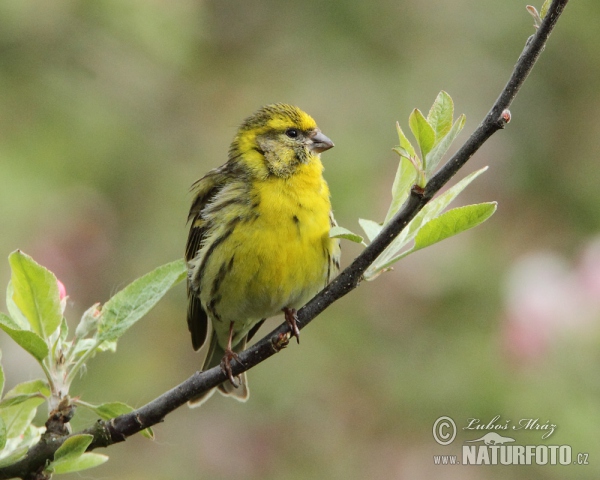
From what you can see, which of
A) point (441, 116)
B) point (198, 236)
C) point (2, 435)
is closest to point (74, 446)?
point (2, 435)

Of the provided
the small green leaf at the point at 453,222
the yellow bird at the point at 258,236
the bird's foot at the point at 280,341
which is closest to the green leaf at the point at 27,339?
the bird's foot at the point at 280,341

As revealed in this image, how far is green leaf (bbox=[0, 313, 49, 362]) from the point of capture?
64.6 inches

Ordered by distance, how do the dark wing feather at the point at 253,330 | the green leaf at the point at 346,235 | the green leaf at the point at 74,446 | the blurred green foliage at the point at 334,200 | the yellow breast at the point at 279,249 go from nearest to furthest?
the green leaf at the point at 74,446 → the green leaf at the point at 346,235 → the yellow breast at the point at 279,249 → the dark wing feather at the point at 253,330 → the blurred green foliage at the point at 334,200

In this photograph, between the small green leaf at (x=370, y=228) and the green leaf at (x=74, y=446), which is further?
the small green leaf at (x=370, y=228)

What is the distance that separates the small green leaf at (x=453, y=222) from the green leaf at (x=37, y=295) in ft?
2.38

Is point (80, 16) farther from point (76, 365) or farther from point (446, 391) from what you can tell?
point (76, 365)

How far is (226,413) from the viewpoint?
500 cm

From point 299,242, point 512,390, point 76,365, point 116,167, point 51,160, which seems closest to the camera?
point 76,365

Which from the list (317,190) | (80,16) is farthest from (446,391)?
(80,16)

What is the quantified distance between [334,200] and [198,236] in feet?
4.43

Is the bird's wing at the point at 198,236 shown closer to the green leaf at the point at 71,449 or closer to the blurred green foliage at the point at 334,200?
the blurred green foliage at the point at 334,200

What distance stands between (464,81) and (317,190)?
3248 mm

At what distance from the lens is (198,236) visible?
3580 millimetres

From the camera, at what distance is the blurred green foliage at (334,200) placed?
4.30 meters
